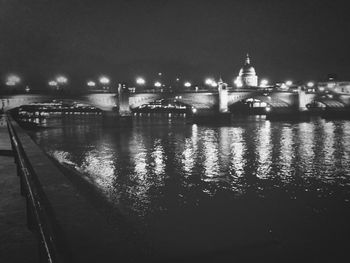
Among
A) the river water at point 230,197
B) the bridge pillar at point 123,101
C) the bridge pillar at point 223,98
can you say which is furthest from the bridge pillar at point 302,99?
the river water at point 230,197

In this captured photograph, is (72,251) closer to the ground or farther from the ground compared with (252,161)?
farther from the ground

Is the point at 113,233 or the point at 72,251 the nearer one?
the point at 72,251

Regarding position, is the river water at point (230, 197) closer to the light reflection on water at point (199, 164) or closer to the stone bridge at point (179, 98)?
the light reflection on water at point (199, 164)

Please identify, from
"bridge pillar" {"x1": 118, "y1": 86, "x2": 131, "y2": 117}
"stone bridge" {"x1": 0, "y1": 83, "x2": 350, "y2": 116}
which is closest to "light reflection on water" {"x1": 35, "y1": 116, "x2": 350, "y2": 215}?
"stone bridge" {"x1": 0, "y1": 83, "x2": 350, "y2": 116}

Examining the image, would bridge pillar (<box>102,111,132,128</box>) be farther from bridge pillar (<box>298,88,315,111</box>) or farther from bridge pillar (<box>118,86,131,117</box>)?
bridge pillar (<box>298,88,315,111</box>)

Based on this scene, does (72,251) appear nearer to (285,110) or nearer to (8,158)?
(8,158)

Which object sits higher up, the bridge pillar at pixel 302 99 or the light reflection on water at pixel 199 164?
the bridge pillar at pixel 302 99

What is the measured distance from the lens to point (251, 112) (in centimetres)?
9856

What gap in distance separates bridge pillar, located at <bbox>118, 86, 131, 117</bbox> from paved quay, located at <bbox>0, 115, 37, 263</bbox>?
5425cm

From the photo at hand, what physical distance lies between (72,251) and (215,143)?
3405cm

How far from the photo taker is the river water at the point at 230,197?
9.83m

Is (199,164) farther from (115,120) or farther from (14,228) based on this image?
(115,120)

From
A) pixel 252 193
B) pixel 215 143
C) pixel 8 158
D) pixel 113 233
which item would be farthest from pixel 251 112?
pixel 113 233

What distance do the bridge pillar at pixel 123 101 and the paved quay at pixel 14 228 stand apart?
178ft
